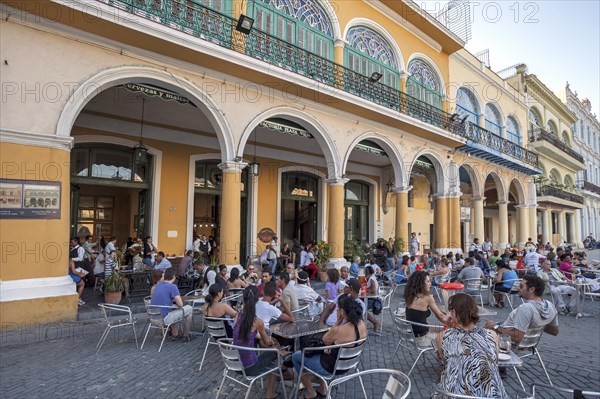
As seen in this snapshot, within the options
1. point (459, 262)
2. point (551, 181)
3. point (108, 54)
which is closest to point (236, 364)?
point (108, 54)

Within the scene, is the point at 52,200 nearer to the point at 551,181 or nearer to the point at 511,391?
the point at 511,391

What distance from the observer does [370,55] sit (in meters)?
12.3

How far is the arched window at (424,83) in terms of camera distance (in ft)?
45.3

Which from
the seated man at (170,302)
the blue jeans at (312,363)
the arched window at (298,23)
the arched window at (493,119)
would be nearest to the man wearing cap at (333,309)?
the blue jeans at (312,363)

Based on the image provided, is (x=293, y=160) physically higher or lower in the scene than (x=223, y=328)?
higher

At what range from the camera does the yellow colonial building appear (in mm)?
5941

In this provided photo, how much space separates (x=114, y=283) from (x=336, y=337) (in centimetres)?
560

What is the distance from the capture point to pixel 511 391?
3.94 meters

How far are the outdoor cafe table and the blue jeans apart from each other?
314 millimetres

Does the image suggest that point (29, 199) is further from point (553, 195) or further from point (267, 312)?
point (553, 195)

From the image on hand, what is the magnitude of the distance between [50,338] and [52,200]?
2291 mm

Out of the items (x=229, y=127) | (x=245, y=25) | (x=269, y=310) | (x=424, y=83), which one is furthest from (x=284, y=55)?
(x=424, y=83)

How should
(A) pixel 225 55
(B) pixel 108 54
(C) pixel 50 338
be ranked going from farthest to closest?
1. (A) pixel 225 55
2. (B) pixel 108 54
3. (C) pixel 50 338

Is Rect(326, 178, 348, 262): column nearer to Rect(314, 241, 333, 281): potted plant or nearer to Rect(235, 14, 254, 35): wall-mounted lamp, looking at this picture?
Rect(314, 241, 333, 281): potted plant
